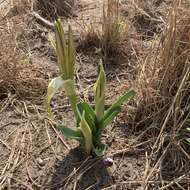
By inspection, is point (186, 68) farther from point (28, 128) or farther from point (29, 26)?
point (29, 26)

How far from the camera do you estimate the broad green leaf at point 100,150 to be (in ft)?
5.12

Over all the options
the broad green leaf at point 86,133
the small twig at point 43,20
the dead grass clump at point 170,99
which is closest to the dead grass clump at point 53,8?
the small twig at point 43,20

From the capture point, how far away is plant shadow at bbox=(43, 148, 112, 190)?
1573 mm

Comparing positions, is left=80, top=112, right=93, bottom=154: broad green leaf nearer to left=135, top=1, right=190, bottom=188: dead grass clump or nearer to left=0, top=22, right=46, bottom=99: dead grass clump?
left=135, top=1, right=190, bottom=188: dead grass clump

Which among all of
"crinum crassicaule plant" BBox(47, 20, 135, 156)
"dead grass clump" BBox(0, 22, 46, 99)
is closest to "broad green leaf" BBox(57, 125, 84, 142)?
"crinum crassicaule plant" BBox(47, 20, 135, 156)

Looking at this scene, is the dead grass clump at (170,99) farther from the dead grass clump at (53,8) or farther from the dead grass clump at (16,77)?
the dead grass clump at (53,8)

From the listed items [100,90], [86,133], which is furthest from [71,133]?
[100,90]

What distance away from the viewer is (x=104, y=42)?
216 cm

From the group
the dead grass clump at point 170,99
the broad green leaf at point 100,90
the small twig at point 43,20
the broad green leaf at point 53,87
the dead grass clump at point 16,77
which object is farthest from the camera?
the small twig at point 43,20

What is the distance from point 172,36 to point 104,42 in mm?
545

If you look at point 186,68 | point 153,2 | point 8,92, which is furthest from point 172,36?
point 153,2

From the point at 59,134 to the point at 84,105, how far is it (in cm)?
28

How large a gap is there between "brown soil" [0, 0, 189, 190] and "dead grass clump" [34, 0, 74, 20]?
122 millimetres

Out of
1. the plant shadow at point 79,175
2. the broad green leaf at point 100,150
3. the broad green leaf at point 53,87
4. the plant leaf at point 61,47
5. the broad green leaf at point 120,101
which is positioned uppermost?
the plant leaf at point 61,47
